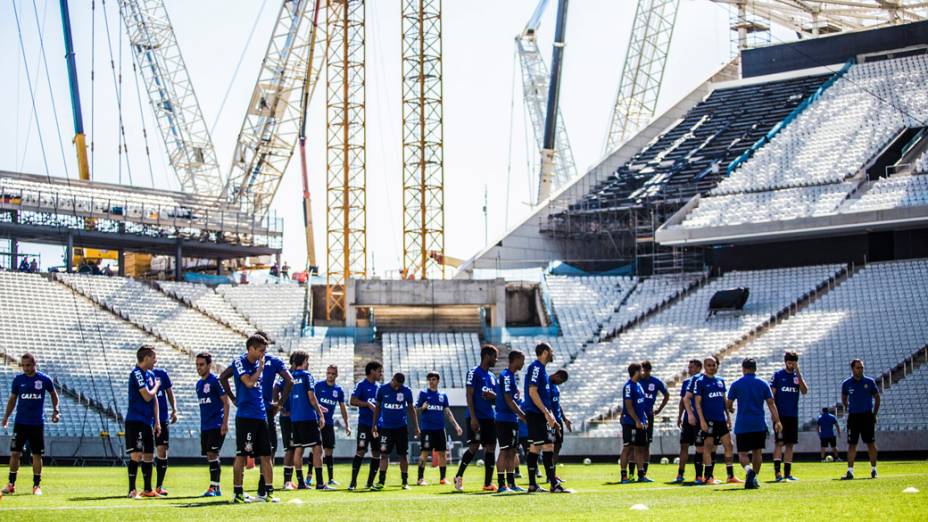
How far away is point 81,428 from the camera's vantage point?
143ft

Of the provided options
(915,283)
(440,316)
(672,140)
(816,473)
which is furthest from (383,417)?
(672,140)

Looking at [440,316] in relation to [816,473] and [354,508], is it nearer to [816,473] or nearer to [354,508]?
[816,473]

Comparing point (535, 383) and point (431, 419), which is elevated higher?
point (535, 383)

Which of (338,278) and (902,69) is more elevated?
(902,69)

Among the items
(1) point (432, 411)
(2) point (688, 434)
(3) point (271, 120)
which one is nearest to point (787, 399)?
(2) point (688, 434)

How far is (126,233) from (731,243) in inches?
1170

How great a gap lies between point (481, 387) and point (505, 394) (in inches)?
58.7

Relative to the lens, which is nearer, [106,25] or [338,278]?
[338,278]

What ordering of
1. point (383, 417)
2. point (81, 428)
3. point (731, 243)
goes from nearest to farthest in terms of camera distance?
point (383, 417), point (81, 428), point (731, 243)

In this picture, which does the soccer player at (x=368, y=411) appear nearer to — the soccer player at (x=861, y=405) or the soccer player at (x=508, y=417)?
the soccer player at (x=508, y=417)

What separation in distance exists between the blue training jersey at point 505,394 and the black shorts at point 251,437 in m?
3.77

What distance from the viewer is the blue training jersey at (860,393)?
76.2 feet

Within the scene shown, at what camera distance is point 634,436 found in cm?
2375

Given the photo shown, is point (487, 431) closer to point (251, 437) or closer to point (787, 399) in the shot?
point (251, 437)
